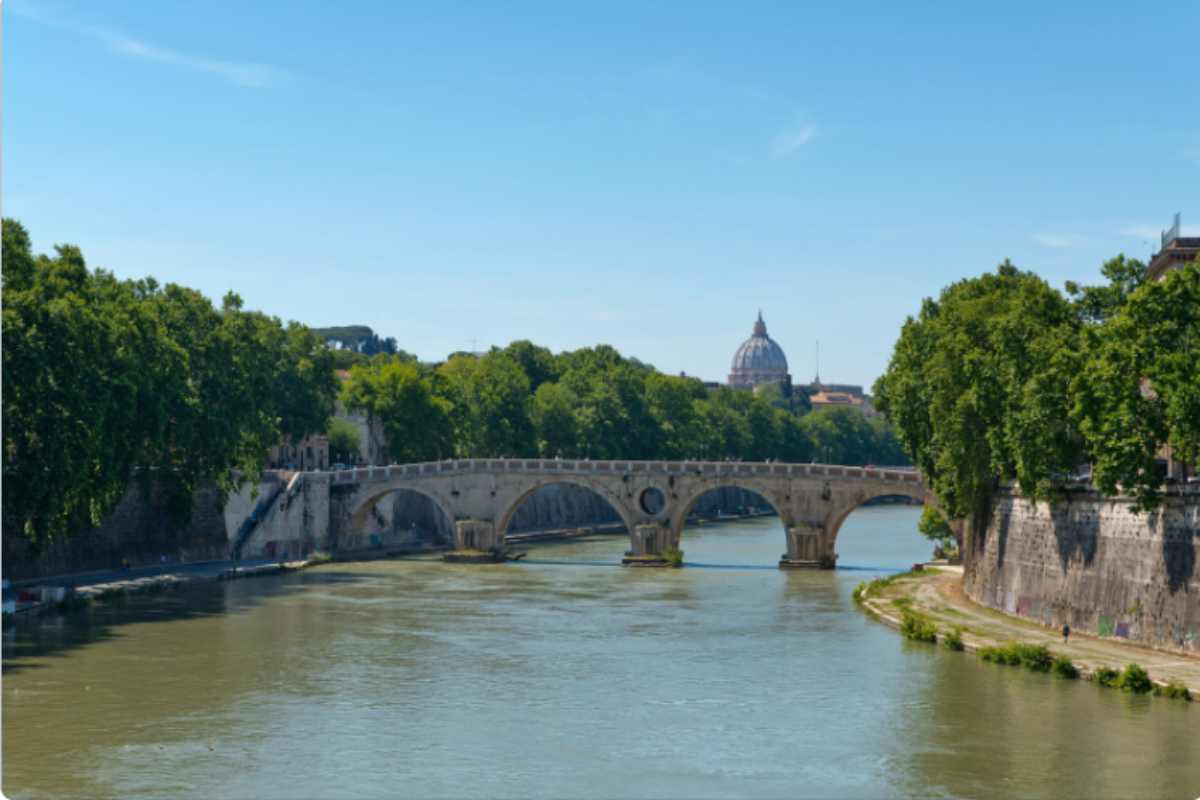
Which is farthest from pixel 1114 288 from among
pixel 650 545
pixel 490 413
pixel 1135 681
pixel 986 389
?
pixel 490 413

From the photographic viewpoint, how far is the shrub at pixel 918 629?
2018 inches

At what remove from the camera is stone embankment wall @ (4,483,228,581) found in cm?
6259

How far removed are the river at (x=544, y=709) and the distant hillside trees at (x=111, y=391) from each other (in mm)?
4942

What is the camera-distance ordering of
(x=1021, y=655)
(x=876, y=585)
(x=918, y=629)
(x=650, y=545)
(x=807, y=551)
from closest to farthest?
1. (x=1021, y=655)
2. (x=918, y=629)
3. (x=876, y=585)
4. (x=807, y=551)
5. (x=650, y=545)

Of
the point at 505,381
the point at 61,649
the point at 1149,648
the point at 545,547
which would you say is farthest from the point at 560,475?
the point at 1149,648

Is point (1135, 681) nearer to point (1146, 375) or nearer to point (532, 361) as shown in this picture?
point (1146, 375)

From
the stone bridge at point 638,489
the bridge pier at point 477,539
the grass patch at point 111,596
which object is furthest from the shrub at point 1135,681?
the bridge pier at point 477,539

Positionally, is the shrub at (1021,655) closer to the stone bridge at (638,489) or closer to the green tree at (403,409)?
the stone bridge at (638,489)

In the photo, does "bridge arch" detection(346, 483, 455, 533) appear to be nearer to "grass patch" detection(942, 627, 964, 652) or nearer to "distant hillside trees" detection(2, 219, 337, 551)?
"distant hillside trees" detection(2, 219, 337, 551)

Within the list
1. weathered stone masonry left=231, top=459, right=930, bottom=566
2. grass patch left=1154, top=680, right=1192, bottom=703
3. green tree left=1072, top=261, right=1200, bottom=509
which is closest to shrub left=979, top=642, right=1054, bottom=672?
green tree left=1072, top=261, right=1200, bottom=509

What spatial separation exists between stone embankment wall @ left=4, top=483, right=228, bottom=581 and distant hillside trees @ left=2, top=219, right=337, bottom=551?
1.01 meters

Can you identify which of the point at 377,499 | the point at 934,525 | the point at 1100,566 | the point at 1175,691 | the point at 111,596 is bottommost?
the point at 1175,691

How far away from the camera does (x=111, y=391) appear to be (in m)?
60.6

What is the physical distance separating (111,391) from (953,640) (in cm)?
3097
